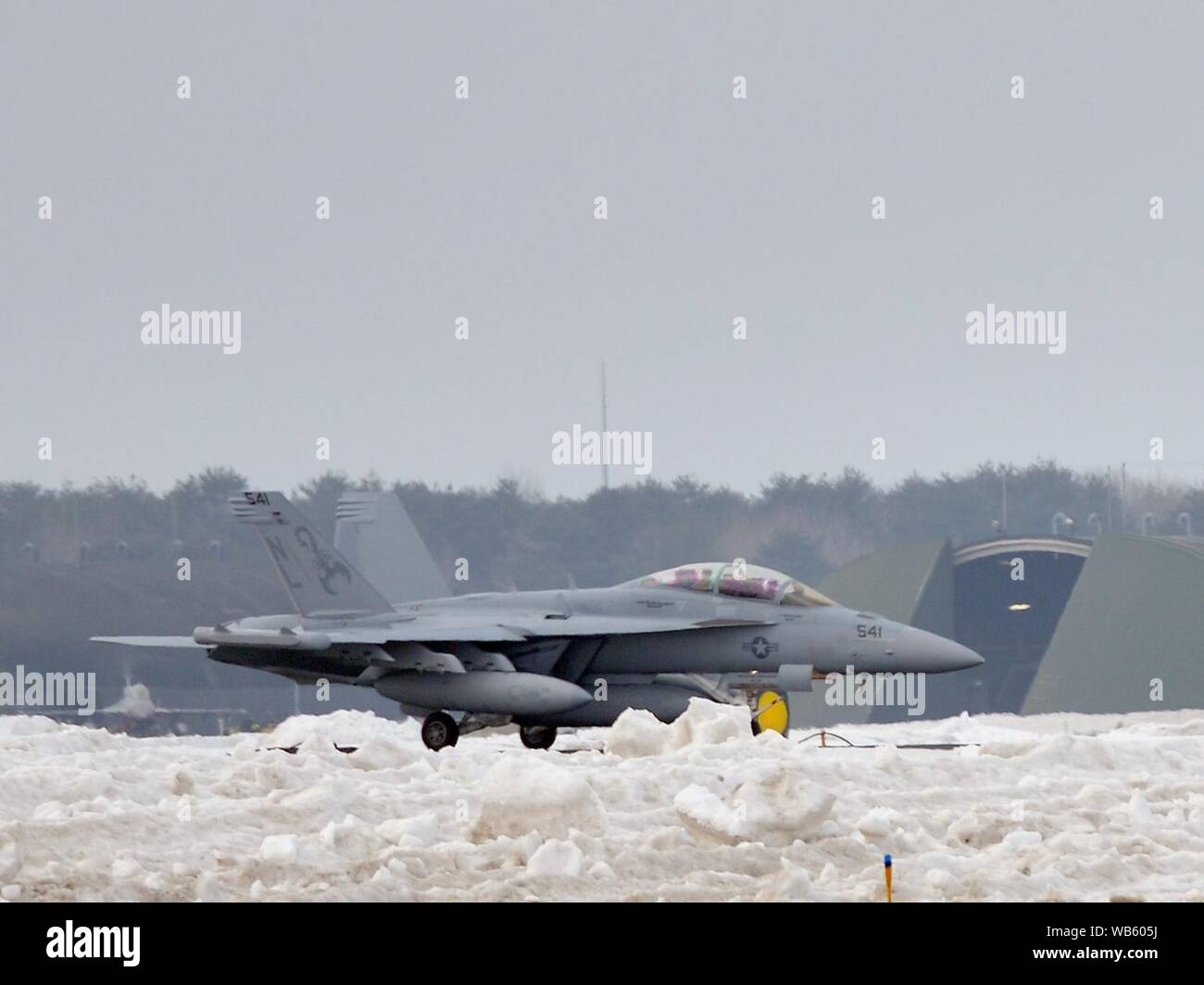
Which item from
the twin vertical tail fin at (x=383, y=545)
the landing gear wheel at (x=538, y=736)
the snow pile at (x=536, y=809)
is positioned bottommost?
the landing gear wheel at (x=538, y=736)

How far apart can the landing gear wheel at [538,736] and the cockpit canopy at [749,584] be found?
218cm

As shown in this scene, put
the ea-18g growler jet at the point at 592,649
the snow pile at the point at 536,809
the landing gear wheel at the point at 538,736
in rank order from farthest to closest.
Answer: the landing gear wheel at the point at 538,736
the ea-18g growler jet at the point at 592,649
the snow pile at the point at 536,809

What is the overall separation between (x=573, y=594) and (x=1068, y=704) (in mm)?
20908

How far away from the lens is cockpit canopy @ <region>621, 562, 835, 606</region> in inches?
758

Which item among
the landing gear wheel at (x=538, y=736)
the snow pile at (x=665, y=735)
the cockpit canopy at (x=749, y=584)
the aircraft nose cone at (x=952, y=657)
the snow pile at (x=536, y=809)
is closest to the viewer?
the snow pile at (x=536, y=809)

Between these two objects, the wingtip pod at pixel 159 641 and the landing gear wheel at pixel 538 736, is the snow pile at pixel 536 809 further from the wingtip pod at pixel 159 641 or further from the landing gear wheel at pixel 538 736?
the wingtip pod at pixel 159 641

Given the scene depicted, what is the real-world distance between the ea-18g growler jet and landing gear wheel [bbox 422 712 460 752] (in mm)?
18

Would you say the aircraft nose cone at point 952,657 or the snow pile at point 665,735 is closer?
the snow pile at point 665,735

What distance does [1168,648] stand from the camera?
124 ft

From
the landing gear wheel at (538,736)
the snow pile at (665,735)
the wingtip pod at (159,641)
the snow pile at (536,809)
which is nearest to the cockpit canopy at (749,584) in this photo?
the landing gear wheel at (538,736)

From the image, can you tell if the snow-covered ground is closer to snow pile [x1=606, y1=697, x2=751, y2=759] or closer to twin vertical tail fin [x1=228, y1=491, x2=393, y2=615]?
snow pile [x1=606, y1=697, x2=751, y2=759]

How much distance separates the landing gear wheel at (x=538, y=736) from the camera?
65.1ft
